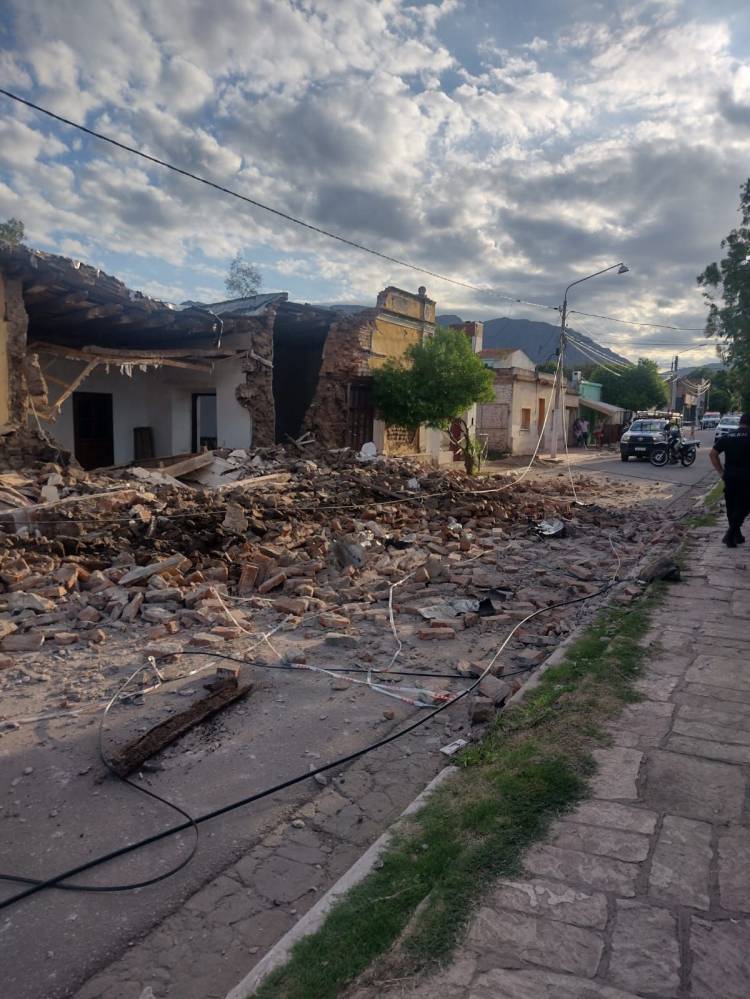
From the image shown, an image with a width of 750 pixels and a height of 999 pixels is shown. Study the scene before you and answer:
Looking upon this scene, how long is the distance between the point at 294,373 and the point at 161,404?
3.91 metres

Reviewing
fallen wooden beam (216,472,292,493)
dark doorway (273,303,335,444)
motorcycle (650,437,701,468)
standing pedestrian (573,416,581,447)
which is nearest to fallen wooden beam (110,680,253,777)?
fallen wooden beam (216,472,292,493)

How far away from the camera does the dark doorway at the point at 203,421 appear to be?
17.8 m

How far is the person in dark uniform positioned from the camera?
27.1ft

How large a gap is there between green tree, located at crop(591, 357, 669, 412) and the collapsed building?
3571 centimetres

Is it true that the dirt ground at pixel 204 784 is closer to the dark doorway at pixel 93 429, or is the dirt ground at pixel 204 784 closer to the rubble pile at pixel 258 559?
the rubble pile at pixel 258 559

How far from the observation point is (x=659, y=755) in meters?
3.46

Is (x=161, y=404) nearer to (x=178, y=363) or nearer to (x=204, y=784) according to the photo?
(x=178, y=363)

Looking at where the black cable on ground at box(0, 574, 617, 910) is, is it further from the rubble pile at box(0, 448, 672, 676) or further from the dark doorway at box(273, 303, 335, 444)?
the dark doorway at box(273, 303, 335, 444)

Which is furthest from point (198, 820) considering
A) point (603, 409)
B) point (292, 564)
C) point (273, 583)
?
point (603, 409)

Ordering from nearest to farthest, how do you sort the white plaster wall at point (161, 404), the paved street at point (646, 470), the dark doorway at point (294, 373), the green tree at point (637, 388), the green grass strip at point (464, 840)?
the green grass strip at point (464, 840) < the white plaster wall at point (161, 404) < the dark doorway at point (294, 373) < the paved street at point (646, 470) < the green tree at point (637, 388)

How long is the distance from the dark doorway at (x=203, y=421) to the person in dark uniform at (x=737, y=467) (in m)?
12.6

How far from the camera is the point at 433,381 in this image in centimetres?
1797

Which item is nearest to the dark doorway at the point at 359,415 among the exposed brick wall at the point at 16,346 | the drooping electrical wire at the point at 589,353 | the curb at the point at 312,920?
the exposed brick wall at the point at 16,346

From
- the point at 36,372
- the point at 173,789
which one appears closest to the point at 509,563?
the point at 173,789
